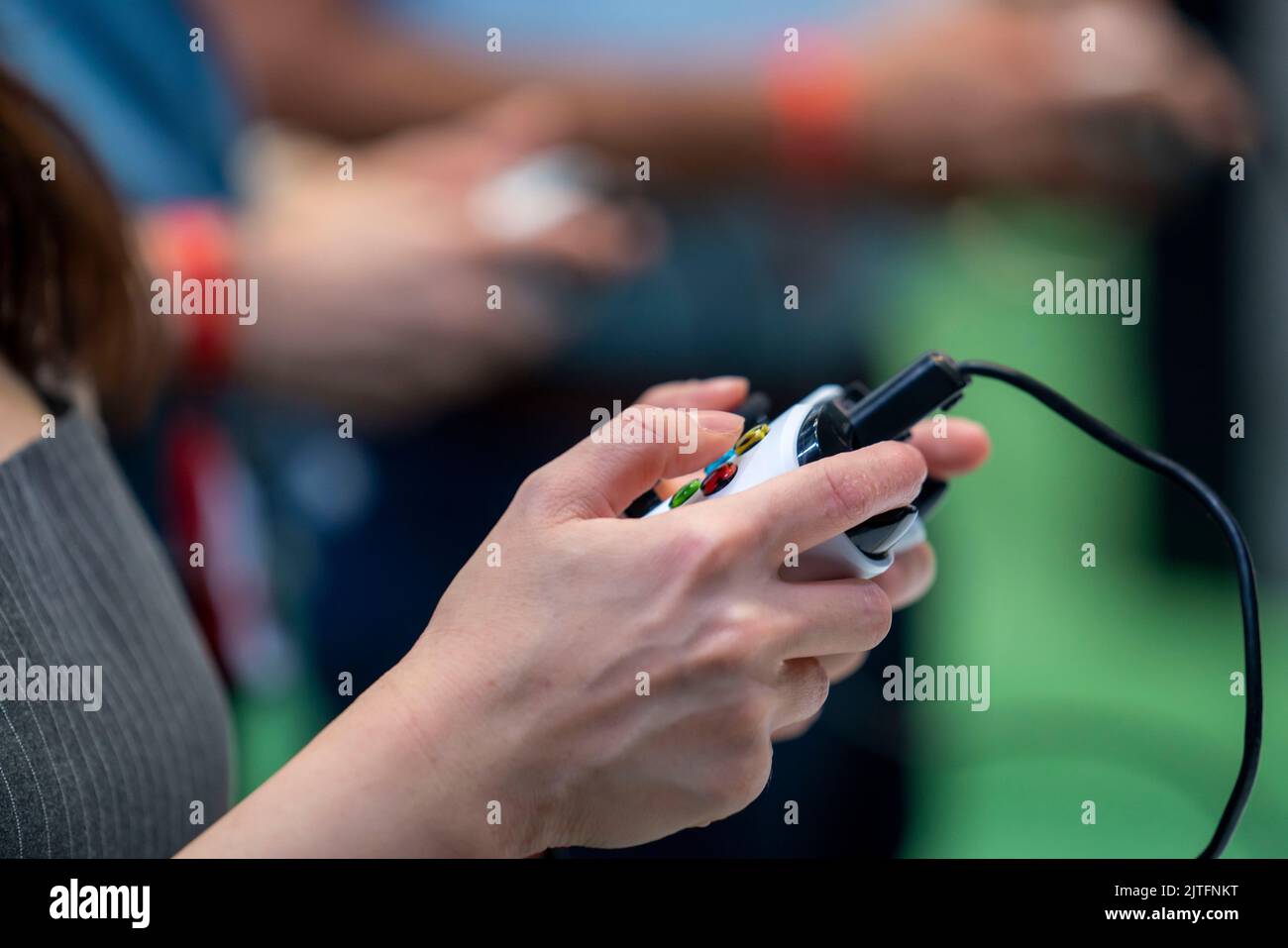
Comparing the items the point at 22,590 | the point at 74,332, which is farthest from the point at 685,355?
the point at 22,590

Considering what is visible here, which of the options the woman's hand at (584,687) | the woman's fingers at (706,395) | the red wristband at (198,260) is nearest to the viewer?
the woman's hand at (584,687)

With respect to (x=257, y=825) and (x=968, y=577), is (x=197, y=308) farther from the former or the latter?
(x=968, y=577)

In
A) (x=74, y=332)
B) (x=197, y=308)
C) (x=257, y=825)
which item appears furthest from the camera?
(x=197, y=308)

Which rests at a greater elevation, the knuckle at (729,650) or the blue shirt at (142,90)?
the blue shirt at (142,90)

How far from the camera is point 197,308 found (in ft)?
2.73

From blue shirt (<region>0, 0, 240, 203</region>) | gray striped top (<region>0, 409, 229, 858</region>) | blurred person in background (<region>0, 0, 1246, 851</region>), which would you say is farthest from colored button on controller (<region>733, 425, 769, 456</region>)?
blue shirt (<region>0, 0, 240, 203</region>)

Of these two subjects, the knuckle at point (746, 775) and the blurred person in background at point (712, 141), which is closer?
the knuckle at point (746, 775)

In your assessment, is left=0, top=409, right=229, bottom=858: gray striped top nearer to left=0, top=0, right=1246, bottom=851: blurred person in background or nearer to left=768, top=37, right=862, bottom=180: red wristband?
left=0, top=0, right=1246, bottom=851: blurred person in background

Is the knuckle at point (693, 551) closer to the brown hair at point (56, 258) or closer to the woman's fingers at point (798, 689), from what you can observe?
the woman's fingers at point (798, 689)

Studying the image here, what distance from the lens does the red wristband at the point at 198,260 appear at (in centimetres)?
82

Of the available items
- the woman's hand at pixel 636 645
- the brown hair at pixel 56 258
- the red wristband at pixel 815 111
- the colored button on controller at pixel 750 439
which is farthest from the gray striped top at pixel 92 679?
the red wristband at pixel 815 111

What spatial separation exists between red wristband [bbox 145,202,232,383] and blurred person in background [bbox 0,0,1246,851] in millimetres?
87

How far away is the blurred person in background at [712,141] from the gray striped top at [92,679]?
38 centimetres

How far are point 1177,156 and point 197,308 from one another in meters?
0.86
